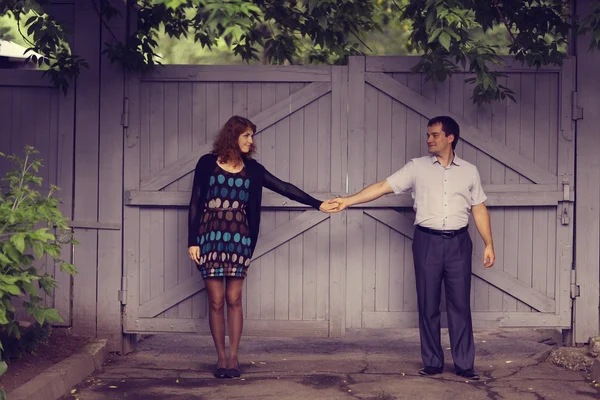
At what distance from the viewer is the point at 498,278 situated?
809 cm

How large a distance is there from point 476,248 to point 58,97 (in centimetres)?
343

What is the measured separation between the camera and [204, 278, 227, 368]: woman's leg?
748 cm

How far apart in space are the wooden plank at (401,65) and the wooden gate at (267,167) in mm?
240

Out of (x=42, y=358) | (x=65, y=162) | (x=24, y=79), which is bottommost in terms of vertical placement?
(x=42, y=358)

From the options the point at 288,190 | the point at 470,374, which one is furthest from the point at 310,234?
the point at 470,374

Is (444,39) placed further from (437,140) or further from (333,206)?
(333,206)

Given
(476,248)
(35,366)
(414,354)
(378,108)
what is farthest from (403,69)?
(35,366)

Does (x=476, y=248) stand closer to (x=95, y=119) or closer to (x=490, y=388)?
(x=490, y=388)

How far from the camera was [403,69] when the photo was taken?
8016 mm

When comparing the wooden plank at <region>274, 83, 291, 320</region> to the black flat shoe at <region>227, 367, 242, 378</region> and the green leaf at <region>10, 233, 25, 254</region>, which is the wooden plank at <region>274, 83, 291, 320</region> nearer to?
the black flat shoe at <region>227, 367, 242, 378</region>

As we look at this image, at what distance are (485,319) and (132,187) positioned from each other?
289cm

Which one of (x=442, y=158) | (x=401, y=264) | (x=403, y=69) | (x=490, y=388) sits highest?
(x=403, y=69)

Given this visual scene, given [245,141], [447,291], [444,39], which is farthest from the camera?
[447,291]

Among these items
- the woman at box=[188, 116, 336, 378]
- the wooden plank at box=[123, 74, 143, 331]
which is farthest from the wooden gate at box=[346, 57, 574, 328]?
the wooden plank at box=[123, 74, 143, 331]
